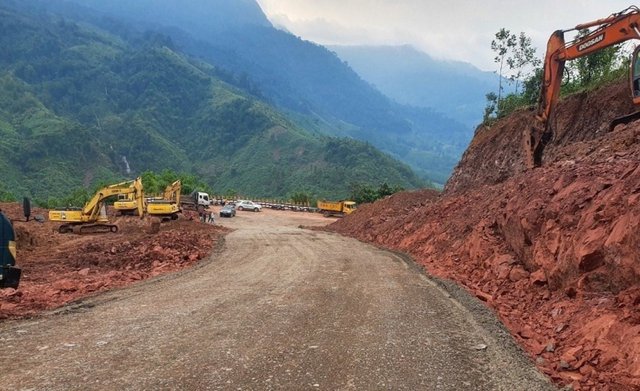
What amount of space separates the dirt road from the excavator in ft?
34.9

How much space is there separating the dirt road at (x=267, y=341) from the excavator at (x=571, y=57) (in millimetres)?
10643

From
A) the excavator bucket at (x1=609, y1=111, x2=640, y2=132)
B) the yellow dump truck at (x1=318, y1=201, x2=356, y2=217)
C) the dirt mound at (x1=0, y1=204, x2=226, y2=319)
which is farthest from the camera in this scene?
the yellow dump truck at (x1=318, y1=201, x2=356, y2=217)

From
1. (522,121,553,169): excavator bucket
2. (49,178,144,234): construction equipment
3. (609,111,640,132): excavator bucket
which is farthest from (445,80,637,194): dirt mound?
(49,178,144,234): construction equipment

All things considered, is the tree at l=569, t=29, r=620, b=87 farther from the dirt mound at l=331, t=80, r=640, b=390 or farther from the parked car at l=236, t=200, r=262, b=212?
the parked car at l=236, t=200, r=262, b=212

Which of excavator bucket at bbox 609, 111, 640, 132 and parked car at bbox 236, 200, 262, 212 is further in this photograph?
parked car at bbox 236, 200, 262, 212

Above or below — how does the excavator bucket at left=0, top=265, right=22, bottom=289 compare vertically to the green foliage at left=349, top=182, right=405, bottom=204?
below

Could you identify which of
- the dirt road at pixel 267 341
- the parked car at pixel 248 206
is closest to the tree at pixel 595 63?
the dirt road at pixel 267 341

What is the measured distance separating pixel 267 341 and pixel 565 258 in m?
6.03

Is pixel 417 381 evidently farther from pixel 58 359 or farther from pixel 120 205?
pixel 120 205

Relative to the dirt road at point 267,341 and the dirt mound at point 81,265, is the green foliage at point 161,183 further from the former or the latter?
the dirt road at point 267,341

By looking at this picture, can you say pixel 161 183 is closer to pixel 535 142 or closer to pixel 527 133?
pixel 527 133

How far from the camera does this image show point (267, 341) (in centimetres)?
698

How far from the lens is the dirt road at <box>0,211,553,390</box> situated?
18.5ft

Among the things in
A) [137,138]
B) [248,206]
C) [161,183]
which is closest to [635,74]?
[248,206]
